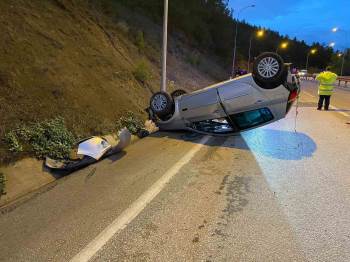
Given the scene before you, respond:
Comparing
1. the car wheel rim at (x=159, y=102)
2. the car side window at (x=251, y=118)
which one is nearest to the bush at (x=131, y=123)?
the car wheel rim at (x=159, y=102)

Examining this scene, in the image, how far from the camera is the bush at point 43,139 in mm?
6350

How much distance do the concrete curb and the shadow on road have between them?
3.87 m

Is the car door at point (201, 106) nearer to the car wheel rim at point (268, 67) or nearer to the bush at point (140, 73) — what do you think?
the car wheel rim at point (268, 67)

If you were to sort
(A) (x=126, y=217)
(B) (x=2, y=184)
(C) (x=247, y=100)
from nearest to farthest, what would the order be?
(A) (x=126, y=217)
(B) (x=2, y=184)
(C) (x=247, y=100)

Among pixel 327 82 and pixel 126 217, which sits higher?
pixel 327 82

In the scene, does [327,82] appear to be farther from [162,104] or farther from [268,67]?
[162,104]

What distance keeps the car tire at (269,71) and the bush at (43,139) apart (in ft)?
13.9

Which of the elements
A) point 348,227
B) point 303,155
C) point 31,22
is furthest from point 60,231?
point 31,22

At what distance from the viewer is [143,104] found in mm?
12516

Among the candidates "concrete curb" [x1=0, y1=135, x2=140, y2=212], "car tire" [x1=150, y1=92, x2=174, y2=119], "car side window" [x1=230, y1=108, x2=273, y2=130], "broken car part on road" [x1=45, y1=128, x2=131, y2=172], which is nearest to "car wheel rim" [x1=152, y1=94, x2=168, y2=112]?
"car tire" [x1=150, y1=92, x2=174, y2=119]

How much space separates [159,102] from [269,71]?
10.3 feet

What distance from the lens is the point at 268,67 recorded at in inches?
336

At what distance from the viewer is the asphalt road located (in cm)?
375

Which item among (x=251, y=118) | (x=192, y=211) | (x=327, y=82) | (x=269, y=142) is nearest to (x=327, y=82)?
(x=327, y=82)
